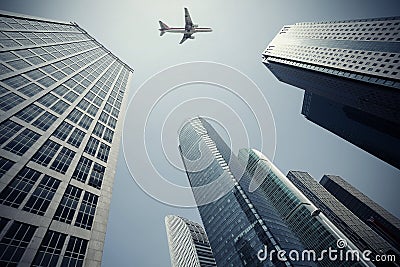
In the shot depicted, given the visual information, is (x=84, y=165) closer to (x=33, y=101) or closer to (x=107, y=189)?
(x=107, y=189)

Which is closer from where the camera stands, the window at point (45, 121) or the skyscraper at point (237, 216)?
the window at point (45, 121)

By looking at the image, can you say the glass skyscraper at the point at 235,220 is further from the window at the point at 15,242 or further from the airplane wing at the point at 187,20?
the airplane wing at the point at 187,20

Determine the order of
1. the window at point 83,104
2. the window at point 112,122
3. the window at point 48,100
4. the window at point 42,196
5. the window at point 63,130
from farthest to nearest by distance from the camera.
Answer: the window at point 112,122 < the window at point 83,104 < the window at point 48,100 < the window at point 63,130 < the window at point 42,196

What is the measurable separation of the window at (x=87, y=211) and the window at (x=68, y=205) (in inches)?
46.7

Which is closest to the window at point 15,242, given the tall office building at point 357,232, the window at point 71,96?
the window at point 71,96

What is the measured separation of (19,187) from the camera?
4125 cm

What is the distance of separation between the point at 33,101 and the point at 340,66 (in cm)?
11663

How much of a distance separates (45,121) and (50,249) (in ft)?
100

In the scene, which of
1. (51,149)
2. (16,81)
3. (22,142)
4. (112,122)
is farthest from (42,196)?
(112,122)

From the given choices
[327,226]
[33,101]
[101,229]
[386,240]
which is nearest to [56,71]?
[33,101]

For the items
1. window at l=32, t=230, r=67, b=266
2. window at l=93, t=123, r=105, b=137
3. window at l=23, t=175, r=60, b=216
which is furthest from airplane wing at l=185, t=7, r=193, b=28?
window at l=32, t=230, r=67, b=266

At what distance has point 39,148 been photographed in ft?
164

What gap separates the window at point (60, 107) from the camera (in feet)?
210

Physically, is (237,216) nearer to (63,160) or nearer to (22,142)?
(63,160)
